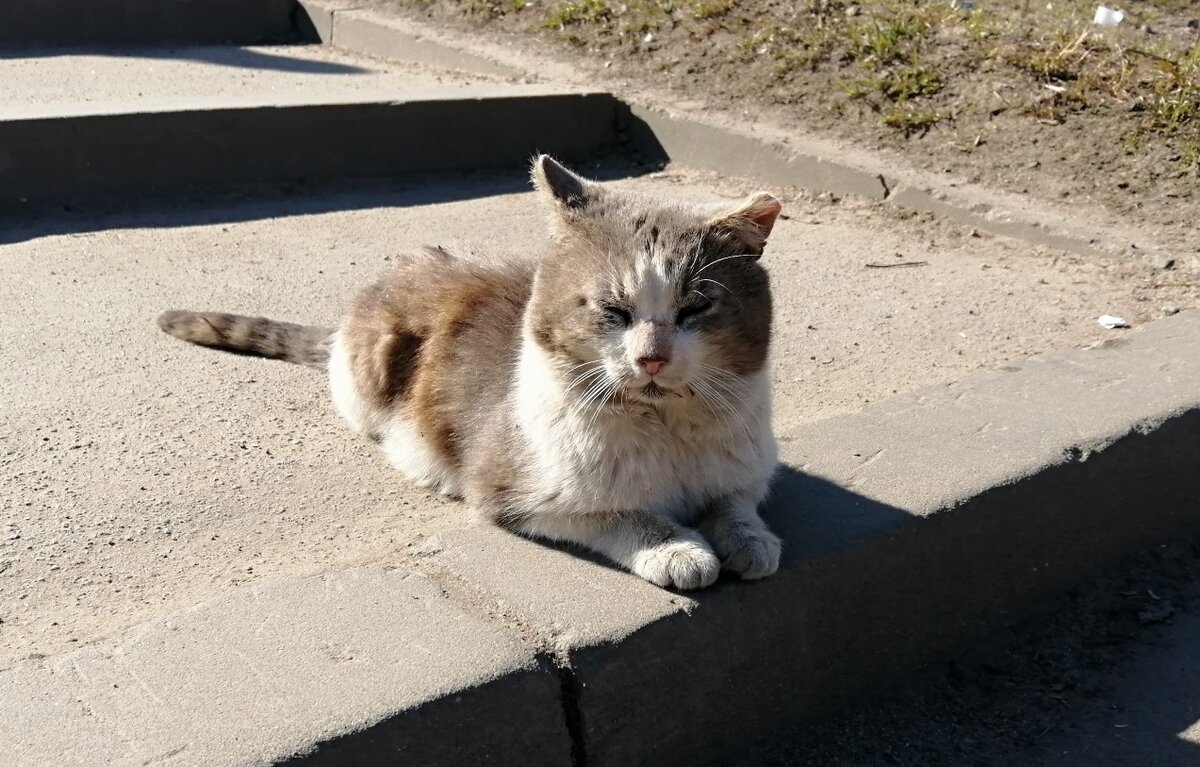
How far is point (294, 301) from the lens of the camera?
537 cm

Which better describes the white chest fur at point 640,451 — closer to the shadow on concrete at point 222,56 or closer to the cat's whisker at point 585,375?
the cat's whisker at point 585,375

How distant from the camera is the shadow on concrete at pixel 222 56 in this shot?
908 cm

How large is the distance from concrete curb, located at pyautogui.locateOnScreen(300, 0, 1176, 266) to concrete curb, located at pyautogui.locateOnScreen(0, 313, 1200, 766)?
6.37 feet

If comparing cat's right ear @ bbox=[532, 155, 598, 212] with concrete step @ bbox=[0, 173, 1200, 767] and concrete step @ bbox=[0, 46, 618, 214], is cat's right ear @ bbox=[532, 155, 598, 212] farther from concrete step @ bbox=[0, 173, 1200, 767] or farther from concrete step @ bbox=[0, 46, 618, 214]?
concrete step @ bbox=[0, 46, 618, 214]

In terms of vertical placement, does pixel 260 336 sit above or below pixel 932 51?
below

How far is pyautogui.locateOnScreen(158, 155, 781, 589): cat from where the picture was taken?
9.61 ft

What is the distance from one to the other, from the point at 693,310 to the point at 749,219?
0.97ft

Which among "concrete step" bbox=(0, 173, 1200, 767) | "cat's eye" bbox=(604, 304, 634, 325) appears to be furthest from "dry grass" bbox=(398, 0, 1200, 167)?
"cat's eye" bbox=(604, 304, 634, 325)

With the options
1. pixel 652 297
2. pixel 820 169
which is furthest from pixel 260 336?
pixel 820 169

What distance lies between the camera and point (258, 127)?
267 inches

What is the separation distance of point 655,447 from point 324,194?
4319 millimetres

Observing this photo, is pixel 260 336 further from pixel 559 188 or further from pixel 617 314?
pixel 617 314

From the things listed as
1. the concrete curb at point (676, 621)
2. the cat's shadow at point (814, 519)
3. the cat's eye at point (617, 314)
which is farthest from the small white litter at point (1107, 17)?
the cat's eye at point (617, 314)

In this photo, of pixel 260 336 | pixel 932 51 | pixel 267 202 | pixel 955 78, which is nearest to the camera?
pixel 260 336
